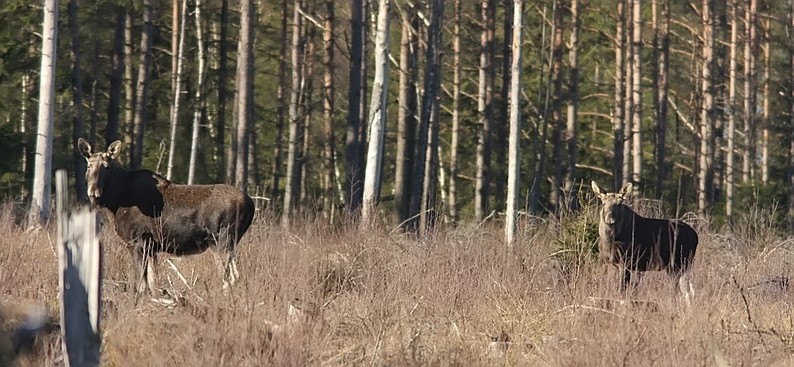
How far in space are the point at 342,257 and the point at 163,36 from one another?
29437 mm

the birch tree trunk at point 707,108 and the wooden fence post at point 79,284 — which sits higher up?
the birch tree trunk at point 707,108

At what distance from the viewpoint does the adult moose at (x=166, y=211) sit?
14.1 metres

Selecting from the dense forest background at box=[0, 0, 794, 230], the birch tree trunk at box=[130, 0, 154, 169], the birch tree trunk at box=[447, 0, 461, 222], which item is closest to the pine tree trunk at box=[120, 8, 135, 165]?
the dense forest background at box=[0, 0, 794, 230]

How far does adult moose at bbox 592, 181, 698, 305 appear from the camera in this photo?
15219 millimetres

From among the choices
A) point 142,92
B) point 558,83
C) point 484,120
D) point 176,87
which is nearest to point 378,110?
point 142,92

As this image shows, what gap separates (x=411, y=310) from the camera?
37.3 ft

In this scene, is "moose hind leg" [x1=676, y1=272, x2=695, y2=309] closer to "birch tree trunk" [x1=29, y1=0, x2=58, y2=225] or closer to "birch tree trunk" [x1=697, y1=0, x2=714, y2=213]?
"birch tree trunk" [x1=29, y1=0, x2=58, y2=225]

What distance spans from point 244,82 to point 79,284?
16.4 m

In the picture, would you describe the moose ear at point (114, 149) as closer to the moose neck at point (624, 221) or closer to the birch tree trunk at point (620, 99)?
the moose neck at point (624, 221)

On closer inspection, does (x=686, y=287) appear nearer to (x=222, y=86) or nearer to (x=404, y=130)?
(x=404, y=130)

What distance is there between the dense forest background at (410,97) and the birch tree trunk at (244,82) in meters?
0.04

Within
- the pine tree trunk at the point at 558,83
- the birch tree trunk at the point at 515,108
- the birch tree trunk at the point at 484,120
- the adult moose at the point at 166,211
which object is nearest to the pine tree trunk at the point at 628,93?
the pine tree trunk at the point at 558,83

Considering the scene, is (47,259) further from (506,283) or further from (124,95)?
(124,95)

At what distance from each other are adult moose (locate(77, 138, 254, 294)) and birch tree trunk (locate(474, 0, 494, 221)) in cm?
1931
